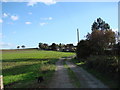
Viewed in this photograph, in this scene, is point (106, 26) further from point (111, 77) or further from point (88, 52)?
point (111, 77)

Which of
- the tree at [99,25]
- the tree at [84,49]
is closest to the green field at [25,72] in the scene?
the tree at [84,49]

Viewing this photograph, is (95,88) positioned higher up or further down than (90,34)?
further down

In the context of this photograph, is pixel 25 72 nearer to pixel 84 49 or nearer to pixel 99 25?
pixel 84 49

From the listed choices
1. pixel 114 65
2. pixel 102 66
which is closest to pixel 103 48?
pixel 102 66

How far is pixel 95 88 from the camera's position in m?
12.9

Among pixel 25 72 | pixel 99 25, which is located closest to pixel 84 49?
pixel 25 72

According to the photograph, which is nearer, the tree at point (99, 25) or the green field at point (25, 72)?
the green field at point (25, 72)

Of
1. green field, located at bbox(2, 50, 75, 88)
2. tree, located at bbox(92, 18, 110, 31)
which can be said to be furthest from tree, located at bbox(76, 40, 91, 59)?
tree, located at bbox(92, 18, 110, 31)

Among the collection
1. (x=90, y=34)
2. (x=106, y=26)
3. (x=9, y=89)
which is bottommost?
(x=9, y=89)

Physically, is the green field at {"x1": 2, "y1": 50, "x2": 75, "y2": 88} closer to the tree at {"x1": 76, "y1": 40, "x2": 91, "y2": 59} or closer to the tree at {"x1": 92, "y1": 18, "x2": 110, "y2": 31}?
the tree at {"x1": 76, "y1": 40, "x2": 91, "y2": 59}

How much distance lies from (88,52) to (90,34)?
13.3ft

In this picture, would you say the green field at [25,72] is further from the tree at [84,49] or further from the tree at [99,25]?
the tree at [99,25]

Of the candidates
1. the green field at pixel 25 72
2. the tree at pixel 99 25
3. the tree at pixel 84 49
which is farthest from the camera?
the tree at pixel 99 25

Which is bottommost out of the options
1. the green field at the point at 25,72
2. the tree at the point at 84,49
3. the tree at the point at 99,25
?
the green field at the point at 25,72
